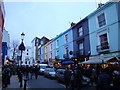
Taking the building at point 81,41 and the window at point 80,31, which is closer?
the building at point 81,41

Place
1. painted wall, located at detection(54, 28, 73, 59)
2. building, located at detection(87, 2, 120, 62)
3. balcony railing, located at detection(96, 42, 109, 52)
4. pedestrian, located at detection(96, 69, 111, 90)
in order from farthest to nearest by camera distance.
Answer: painted wall, located at detection(54, 28, 73, 59), balcony railing, located at detection(96, 42, 109, 52), building, located at detection(87, 2, 120, 62), pedestrian, located at detection(96, 69, 111, 90)

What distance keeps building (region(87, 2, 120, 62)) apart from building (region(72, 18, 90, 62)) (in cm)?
111

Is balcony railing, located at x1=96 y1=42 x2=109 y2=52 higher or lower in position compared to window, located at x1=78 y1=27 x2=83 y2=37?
lower

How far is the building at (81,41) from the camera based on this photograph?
22152 mm

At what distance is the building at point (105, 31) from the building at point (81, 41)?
1.11 metres

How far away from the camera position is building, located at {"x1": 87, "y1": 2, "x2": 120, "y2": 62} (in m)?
16.6

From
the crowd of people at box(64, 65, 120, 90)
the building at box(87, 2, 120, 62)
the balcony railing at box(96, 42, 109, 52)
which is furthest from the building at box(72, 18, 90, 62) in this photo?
the crowd of people at box(64, 65, 120, 90)

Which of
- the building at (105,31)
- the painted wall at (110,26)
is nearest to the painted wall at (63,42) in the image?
the building at (105,31)

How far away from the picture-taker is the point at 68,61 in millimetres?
26312

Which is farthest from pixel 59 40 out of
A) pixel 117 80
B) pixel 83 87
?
pixel 117 80

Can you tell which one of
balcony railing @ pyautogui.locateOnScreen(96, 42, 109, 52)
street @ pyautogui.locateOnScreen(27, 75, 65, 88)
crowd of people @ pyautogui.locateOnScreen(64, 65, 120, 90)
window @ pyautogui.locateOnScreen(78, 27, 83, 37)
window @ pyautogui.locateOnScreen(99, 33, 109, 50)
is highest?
window @ pyautogui.locateOnScreen(78, 27, 83, 37)

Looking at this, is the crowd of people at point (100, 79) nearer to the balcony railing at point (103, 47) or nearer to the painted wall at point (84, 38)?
the balcony railing at point (103, 47)

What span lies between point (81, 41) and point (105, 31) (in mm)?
5870

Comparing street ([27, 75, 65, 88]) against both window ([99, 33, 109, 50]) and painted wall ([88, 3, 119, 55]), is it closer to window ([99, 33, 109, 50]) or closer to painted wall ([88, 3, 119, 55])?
window ([99, 33, 109, 50])
